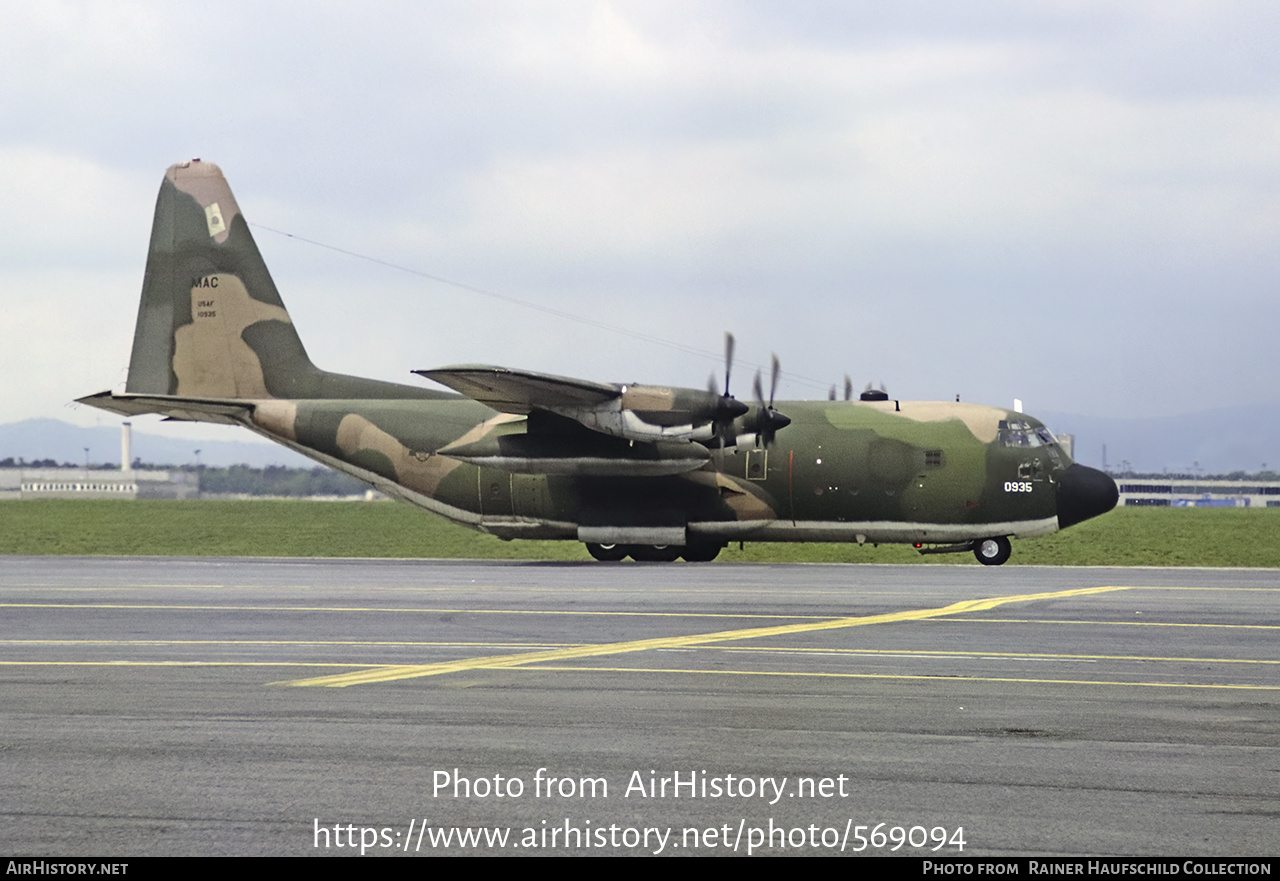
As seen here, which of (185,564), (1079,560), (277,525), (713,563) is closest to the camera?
(185,564)

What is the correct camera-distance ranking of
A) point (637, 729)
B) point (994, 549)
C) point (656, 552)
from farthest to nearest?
point (656, 552) < point (994, 549) < point (637, 729)

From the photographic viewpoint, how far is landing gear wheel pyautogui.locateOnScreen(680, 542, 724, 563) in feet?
114

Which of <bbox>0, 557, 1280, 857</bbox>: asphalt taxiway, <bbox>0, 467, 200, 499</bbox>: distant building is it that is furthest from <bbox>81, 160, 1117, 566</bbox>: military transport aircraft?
<bbox>0, 467, 200, 499</bbox>: distant building

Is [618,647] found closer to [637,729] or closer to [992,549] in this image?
[637,729]

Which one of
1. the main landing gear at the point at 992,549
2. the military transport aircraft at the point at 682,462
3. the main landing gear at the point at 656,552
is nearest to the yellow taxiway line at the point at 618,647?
the military transport aircraft at the point at 682,462

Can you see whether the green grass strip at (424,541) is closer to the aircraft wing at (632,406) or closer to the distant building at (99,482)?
the aircraft wing at (632,406)

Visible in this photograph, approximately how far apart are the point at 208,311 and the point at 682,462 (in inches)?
586

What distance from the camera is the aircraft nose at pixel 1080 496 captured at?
106ft

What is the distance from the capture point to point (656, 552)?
34938 mm

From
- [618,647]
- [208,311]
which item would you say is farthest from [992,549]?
[208,311]

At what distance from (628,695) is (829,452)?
22.0 meters

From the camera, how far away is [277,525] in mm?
60531
